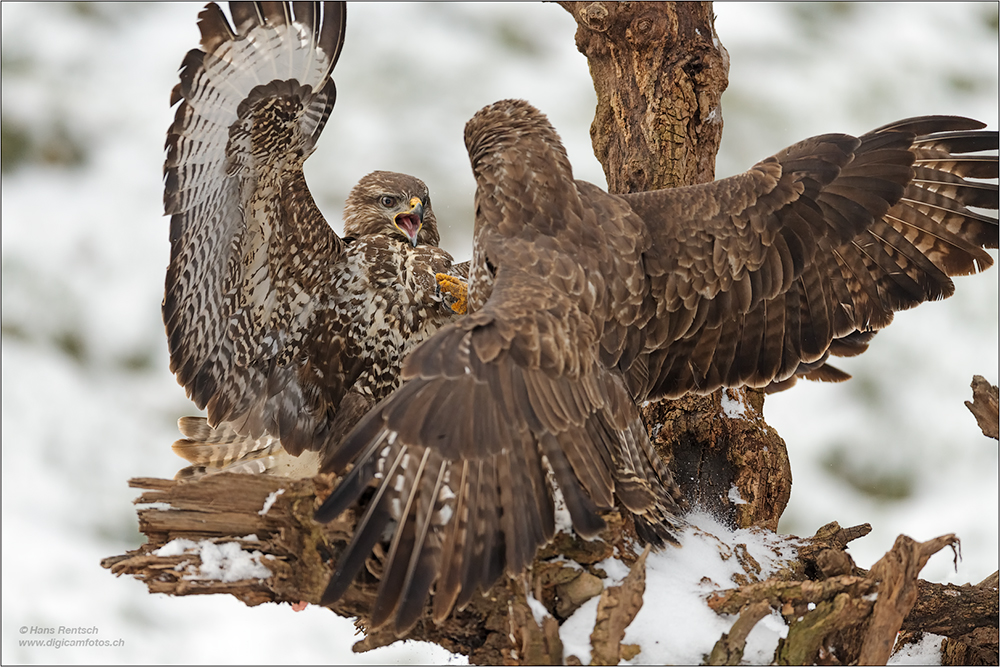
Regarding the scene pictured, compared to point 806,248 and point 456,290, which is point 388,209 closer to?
point 456,290

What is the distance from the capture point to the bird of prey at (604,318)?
281 centimetres

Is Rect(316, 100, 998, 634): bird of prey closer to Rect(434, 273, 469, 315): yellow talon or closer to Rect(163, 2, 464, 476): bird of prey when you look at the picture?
Rect(434, 273, 469, 315): yellow talon

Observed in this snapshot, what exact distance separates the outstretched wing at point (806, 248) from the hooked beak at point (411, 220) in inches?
46.2

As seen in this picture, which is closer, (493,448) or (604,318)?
(493,448)

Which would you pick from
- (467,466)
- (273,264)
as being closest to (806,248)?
(467,466)

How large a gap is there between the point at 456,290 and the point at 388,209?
72cm

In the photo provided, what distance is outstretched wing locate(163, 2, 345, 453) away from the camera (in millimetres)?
3545

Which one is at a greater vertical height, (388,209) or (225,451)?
(388,209)

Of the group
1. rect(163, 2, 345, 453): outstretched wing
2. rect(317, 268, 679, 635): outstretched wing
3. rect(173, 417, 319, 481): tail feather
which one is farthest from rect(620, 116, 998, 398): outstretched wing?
rect(173, 417, 319, 481): tail feather

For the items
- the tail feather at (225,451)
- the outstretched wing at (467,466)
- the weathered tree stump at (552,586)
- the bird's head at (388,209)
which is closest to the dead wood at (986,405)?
the weathered tree stump at (552,586)

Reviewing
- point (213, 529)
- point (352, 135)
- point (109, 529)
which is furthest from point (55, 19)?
point (213, 529)

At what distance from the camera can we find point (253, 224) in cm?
387

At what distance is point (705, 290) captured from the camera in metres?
4.00

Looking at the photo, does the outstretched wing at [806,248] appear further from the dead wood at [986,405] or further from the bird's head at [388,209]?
the bird's head at [388,209]
